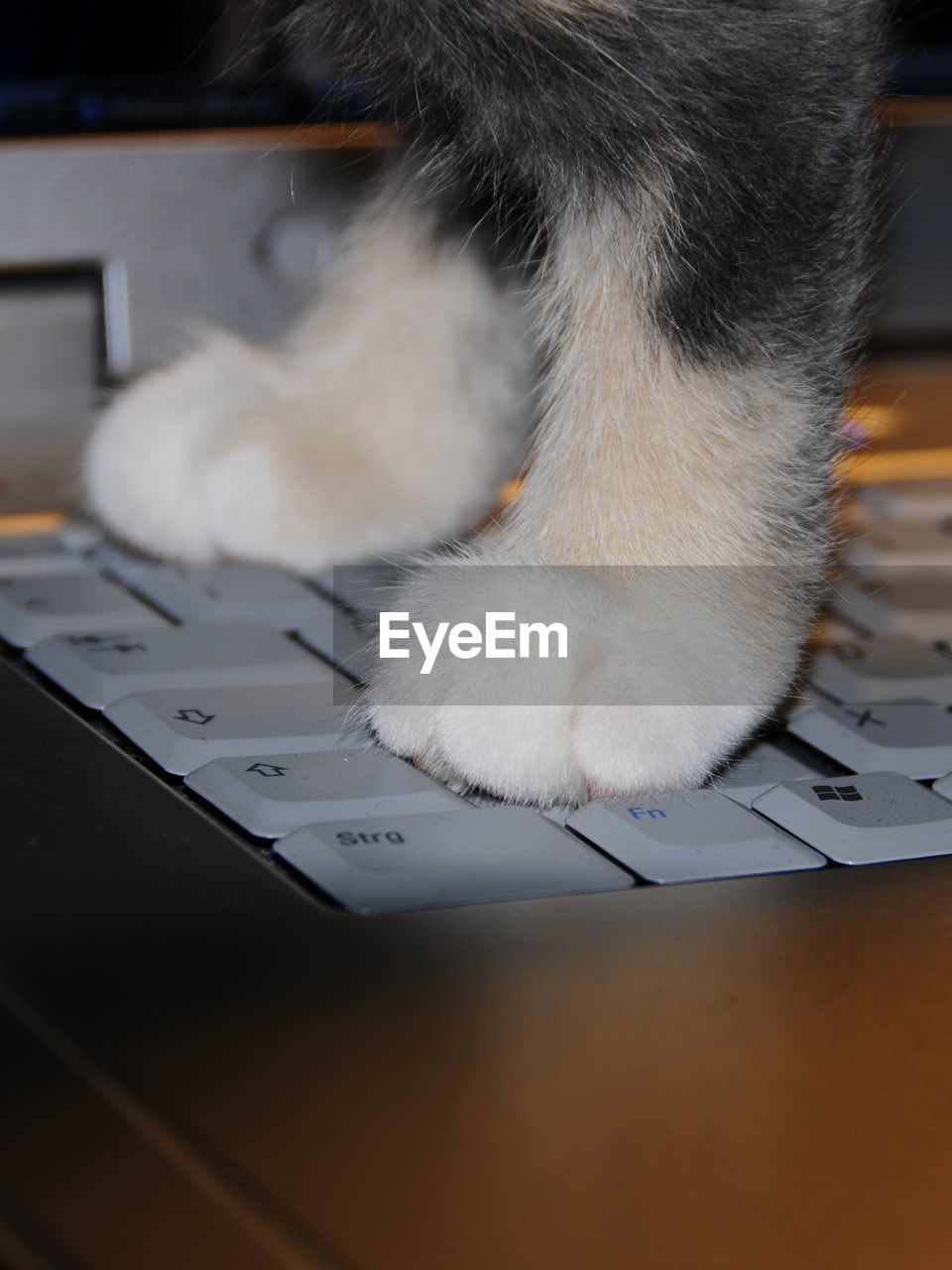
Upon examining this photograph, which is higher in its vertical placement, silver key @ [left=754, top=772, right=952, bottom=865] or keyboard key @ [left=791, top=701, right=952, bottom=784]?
keyboard key @ [left=791, top=701, right=952, bottom=784]

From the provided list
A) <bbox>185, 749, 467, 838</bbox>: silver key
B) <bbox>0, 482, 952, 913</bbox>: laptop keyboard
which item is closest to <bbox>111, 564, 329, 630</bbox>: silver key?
<bbox>0, 482, 952, 913</bbox>: laptop keyboard

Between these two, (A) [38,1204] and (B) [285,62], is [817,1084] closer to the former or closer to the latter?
(A) [38,1204]

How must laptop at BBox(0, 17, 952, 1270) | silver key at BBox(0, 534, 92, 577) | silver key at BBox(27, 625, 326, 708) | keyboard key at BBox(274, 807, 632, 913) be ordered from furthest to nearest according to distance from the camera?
silver key at BBox(0, 534, 92, 577), silver key at BBox(27, 625, 326, 708), keyboard key at BBox(274, 807, 632, 913), laptop at BBox(0, 17, 952, 1270)

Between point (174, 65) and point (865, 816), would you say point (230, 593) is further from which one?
point (174, 65)

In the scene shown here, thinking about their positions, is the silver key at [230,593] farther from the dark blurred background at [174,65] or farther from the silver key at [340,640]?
the dark blurred background at [174,65]

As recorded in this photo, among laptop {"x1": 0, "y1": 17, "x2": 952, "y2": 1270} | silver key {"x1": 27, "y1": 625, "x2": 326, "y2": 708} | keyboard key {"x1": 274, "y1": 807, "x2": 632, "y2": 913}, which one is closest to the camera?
laptop {"x1": 0, "y1": 17, "x2": 952, "y2": 1270}

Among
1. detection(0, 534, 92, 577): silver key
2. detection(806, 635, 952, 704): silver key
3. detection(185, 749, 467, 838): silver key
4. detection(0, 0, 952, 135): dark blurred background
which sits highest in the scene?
detection(0, 0, 952, 135): dark blurred background

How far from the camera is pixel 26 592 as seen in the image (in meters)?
0.53

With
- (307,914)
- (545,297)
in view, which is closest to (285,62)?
(545,297)

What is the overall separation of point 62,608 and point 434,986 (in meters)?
0.25

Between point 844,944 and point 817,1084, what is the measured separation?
56 mm

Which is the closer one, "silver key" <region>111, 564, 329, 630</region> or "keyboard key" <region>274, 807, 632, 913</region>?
"keyboard key" <region>274, 807, 632, 913</region>

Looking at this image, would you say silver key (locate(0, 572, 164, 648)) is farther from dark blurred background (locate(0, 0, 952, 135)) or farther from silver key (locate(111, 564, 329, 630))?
dark blurred background (locate(0, 0, 952, 135))

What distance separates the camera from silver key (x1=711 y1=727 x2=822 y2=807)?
1.40 feet
